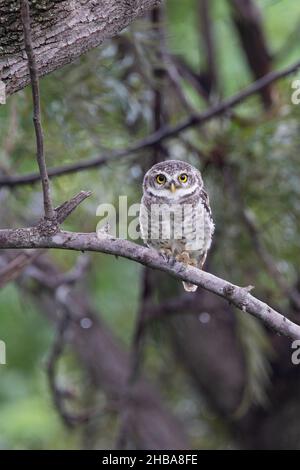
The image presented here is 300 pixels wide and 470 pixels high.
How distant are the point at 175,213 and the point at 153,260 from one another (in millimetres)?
760

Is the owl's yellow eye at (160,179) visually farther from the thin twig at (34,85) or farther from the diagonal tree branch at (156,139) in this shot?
the diagonal tree branch at (156,139)

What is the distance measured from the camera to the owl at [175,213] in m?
3.01

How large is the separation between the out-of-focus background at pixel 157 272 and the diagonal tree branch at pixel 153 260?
1.99m

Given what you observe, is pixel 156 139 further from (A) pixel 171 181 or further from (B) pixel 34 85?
(B) pixel 34 85

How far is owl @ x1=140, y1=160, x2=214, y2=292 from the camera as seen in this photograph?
3.01 metres

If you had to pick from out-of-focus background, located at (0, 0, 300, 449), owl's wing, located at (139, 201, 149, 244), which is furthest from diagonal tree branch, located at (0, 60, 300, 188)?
owl's wing, located at (139, 201, 149, 244)

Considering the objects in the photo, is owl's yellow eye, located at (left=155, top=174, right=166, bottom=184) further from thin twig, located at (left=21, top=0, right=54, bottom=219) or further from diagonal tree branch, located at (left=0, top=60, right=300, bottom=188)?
diagonal tree branch, located at (left=0, top=60, right=300, bottom=188)

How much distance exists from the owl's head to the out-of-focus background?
1.28 m

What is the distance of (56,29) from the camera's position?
7.77 ft

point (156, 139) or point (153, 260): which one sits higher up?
point (156, 139)

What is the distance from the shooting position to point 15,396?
634 cm

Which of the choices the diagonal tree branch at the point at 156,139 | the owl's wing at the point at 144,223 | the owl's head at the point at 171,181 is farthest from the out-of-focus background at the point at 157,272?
the owl's wing at the point at 144,223

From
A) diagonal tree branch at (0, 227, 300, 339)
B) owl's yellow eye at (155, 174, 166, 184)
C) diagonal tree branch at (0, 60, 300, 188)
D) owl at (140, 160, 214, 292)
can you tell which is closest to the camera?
diagonal tree branch at (0, 227, 300, 339)

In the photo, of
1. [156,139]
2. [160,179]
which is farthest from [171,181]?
[156,139]
